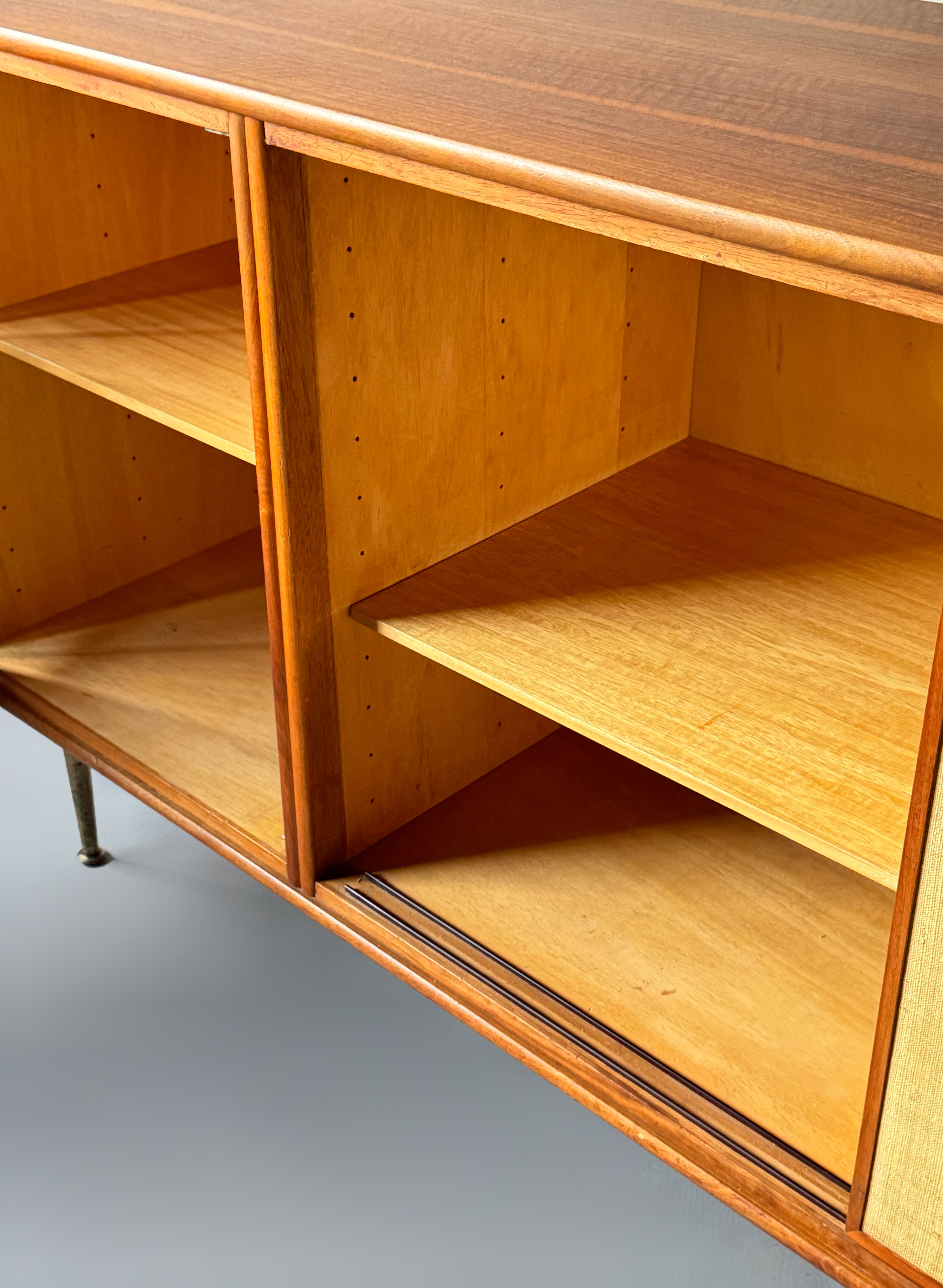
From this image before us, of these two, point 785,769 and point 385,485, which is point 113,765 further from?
point 785,769

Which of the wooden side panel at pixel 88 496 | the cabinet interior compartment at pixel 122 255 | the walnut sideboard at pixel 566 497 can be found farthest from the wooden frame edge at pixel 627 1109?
the wooden side panel at pixel 88 496

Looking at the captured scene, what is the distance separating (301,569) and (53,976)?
2.67 feet

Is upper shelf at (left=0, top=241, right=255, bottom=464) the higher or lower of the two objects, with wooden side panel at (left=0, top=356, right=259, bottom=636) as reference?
higher

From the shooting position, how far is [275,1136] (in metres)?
1.57

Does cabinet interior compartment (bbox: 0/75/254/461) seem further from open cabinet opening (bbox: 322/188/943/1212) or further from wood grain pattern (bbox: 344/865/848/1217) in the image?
wood grain pattern (bbox: 344/865/848/1217)

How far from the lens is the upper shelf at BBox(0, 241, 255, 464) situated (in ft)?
4.27

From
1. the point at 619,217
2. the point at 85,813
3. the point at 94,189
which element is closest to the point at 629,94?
the point at 619,217

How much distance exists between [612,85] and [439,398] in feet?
1.12

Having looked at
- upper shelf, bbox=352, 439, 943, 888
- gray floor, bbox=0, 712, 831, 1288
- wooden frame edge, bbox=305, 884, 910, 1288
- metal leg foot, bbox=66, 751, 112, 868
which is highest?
upper shelf, bbox=352, 439, 943, 888

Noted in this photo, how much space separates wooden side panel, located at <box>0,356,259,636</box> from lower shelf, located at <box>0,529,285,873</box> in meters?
0.03

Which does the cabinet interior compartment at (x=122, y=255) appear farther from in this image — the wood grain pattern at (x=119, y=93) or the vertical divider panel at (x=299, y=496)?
the wood grain pattern at (x=119, y=93)

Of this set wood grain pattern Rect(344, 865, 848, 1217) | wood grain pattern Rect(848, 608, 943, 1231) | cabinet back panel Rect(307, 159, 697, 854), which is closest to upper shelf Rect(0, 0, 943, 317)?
cabinet back panel Rect(307, 159, 697, 854)

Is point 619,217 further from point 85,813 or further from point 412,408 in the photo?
point 85,813

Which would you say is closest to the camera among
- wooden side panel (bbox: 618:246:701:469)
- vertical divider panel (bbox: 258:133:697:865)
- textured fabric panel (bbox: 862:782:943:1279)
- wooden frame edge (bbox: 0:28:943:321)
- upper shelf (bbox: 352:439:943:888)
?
wooden frame edge (bbox: 0:28:943:321)
